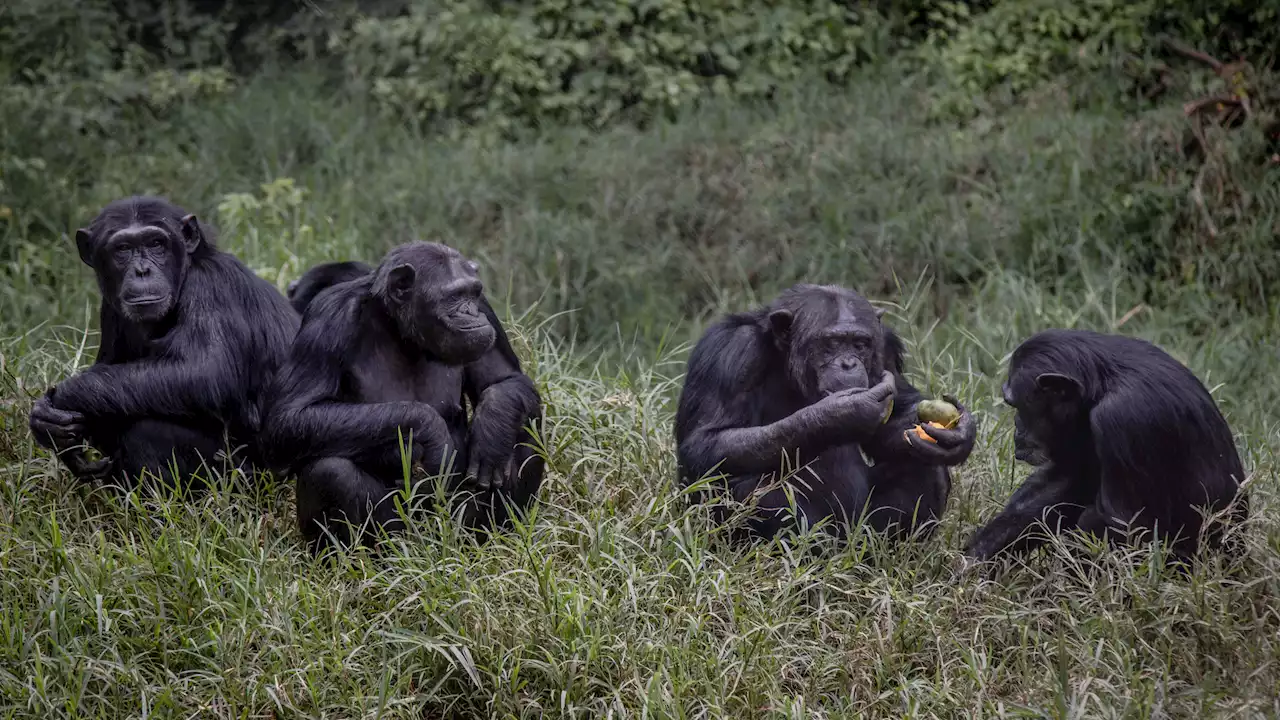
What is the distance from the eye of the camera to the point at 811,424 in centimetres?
516

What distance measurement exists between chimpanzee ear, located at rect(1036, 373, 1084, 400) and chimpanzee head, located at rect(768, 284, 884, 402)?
1.97ft

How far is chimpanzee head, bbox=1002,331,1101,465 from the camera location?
201 inches

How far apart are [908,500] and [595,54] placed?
6.56 m

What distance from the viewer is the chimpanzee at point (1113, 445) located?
16.4ft

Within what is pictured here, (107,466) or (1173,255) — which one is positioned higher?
(107,466)

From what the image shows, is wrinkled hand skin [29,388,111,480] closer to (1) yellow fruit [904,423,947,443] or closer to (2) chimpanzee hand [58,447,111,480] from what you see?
(2) chimpanzee hand [58,447,111,480]

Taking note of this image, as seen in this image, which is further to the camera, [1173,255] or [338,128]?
[338,128]

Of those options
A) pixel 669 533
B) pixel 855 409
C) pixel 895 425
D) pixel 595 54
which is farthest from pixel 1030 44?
pixel 669 533

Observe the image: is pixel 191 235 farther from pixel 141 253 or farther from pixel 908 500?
pixel 908 500

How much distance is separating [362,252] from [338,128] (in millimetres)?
2067

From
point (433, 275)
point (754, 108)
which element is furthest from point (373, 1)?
point (433, 275)

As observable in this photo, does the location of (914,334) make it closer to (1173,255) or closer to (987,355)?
(987,355)

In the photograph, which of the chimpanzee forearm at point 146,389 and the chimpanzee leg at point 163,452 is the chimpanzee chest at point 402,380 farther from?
the chimpanzee leg at point 163,452

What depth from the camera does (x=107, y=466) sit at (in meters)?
5.69
